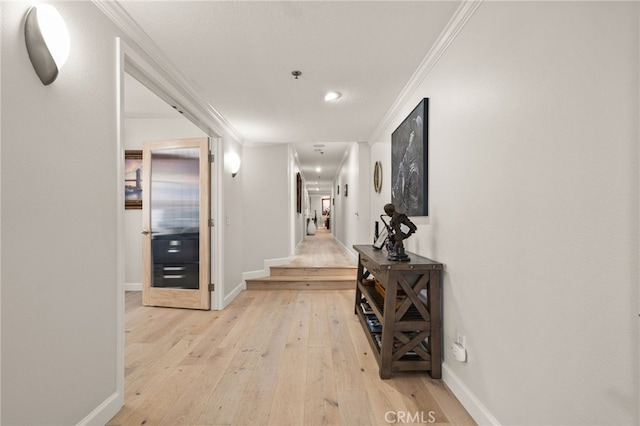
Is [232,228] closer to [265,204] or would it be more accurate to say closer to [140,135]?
[265,204]

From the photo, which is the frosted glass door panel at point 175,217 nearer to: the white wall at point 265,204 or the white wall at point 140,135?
the white wall at point 140,135

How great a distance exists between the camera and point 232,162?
13.6 ft

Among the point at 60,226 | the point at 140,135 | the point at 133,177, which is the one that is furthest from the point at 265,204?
the point at 60,226

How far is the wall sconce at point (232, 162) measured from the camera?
4.01 meters

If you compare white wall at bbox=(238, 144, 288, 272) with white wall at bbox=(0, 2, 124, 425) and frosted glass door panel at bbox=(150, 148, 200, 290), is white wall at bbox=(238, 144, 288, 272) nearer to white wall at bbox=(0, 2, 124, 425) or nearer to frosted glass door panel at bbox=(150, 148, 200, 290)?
frosted glass door panel at bbox=(150, 148, 200, 290)

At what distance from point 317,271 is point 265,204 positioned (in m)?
1.43

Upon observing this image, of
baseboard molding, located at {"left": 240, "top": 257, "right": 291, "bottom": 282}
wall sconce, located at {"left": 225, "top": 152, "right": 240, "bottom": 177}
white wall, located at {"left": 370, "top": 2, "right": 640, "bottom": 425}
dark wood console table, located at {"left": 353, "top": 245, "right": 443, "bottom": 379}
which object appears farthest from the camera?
baseboard molding, located at {"left": 240, "top": 257, "right": 291, "bottom": 282}

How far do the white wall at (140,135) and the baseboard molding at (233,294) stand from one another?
1430mm

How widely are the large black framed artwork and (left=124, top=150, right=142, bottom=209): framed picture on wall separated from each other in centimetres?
353

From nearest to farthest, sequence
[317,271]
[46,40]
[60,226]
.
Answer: [46,40] < [60,226] < [317,271]

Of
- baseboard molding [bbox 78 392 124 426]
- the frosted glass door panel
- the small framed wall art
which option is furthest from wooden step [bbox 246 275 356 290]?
baseboard molding [bbox 78 392 124 426]

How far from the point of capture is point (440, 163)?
82.4 inches

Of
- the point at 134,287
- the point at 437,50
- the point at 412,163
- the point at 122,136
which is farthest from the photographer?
the point at 134,287

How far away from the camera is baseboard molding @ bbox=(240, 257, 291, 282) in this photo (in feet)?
15.7
